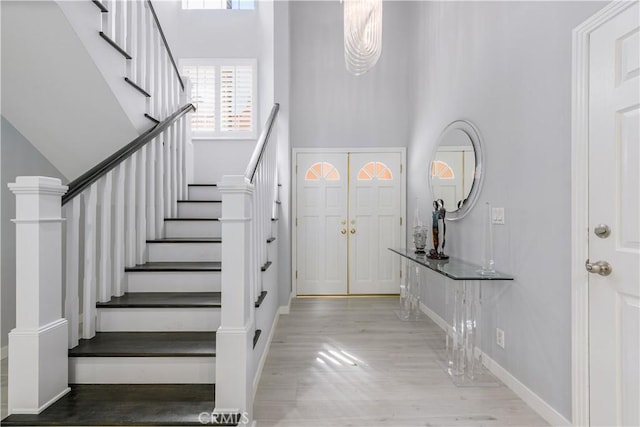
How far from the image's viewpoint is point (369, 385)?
2.35m

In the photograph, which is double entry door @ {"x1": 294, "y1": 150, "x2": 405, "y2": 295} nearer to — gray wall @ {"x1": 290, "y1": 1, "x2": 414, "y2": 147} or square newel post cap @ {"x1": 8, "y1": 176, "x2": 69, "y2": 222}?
gray wall @ {"x1": 290, "y1": 1, "x2": 414, "y2": 147}

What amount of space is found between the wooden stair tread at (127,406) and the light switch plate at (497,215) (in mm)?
2100

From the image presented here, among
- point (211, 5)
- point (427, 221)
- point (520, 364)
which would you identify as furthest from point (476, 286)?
point (211, 5)

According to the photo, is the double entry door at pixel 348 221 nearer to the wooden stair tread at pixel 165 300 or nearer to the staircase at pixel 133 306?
the staircase at pixel 133 306

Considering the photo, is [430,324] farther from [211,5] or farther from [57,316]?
[211,5]

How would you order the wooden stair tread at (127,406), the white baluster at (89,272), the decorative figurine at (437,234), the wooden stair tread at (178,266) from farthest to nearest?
the decorative figurine at (437,234) → the wooden stair tread at (178,266) → the white baluster at (89,272) → the wooden stair tread at (127,406)

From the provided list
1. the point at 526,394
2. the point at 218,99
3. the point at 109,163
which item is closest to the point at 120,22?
the point at 109,163

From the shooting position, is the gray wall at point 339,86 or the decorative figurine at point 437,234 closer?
the decorative figurine at point 437,234

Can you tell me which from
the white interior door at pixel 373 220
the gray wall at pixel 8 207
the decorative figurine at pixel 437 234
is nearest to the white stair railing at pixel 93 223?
the gray wall at pixel 8 207

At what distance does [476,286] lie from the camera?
2.55m

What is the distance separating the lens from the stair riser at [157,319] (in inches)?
85.9

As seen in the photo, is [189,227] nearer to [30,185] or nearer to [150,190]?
[150,190]

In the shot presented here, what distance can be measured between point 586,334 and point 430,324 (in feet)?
6.51

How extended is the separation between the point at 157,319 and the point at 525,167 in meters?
2.53
